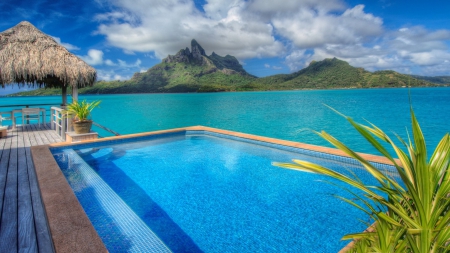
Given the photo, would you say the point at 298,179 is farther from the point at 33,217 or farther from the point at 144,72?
the point at 144,72

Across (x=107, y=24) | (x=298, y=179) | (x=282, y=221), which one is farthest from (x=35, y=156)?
(x=107, y=24)

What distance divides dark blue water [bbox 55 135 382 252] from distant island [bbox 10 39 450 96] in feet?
219

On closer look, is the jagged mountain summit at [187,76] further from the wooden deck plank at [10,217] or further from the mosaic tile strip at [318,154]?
the wooden deck plank at [10,217]

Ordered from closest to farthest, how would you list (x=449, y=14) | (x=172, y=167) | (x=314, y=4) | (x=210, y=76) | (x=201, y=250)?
(x=201, y=250)
(x=172, y=167)
(x=314, y=4)
(x=449, y=14)
(x=210, y=76)

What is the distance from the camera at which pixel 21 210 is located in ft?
7.72

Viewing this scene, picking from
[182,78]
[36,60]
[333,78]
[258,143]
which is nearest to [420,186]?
[258,143]

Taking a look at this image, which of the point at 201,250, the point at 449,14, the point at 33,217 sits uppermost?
the point at 449,14

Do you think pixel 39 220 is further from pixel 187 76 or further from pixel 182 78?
pixel 187 76

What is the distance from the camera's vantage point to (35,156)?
423cm

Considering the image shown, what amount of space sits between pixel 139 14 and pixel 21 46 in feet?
34.5

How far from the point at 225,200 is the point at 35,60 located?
23.4 feet

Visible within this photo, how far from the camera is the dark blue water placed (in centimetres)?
267

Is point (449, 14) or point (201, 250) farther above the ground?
point (449, 14)

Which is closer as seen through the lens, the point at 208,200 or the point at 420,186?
the point at 420,186
